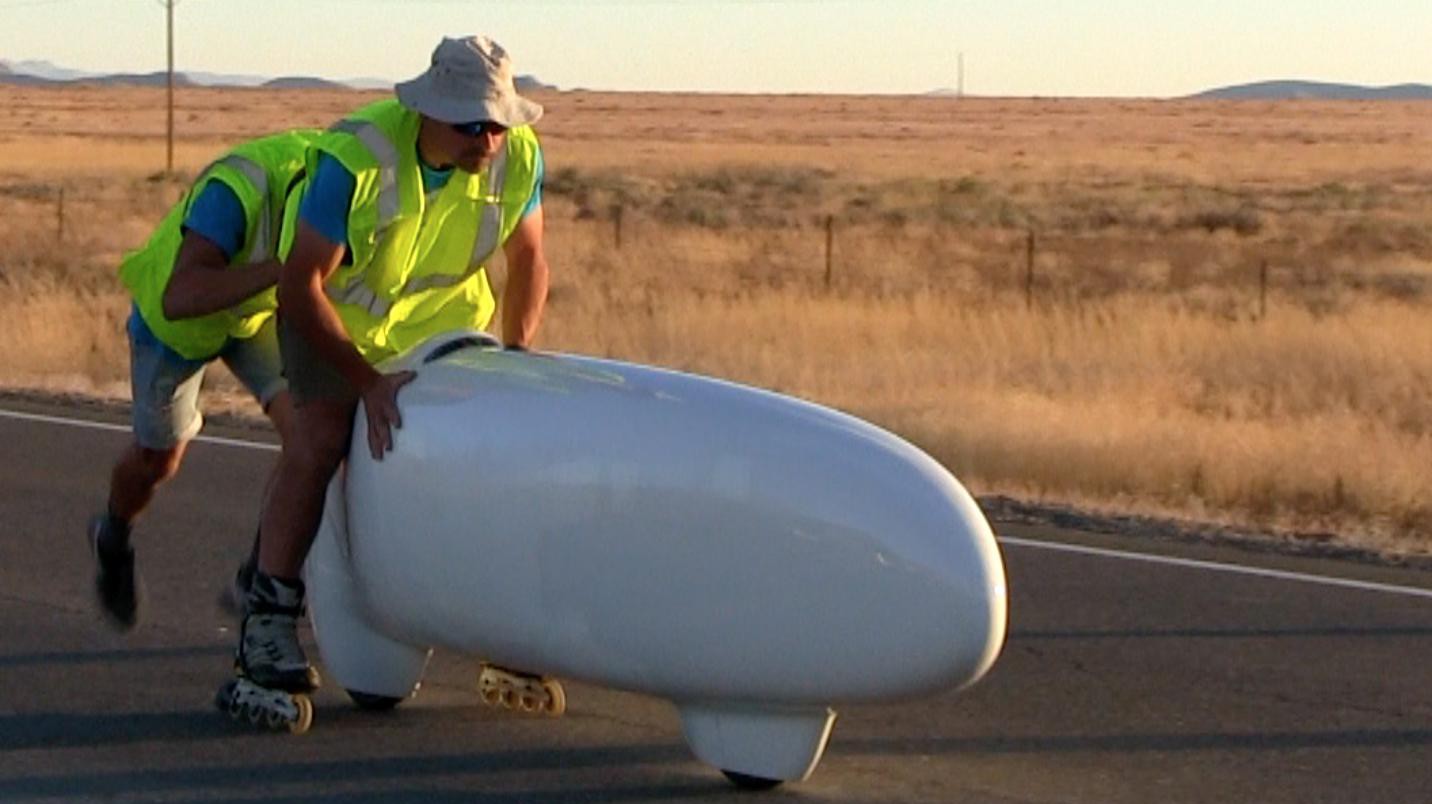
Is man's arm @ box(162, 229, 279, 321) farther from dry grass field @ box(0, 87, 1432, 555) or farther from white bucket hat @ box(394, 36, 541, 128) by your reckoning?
dry grass field @ box(0, 87, 1432, 555)

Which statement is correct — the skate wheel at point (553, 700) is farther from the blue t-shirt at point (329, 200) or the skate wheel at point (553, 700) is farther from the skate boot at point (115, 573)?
the skate boot at point (115, 573)

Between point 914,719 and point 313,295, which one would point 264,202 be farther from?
point 914,719

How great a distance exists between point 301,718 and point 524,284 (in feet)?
4.09

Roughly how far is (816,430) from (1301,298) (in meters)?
20.9

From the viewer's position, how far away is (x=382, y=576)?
21.3ft

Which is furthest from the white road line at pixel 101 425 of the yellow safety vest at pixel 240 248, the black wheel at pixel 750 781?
the black wheel at pixel 750 781

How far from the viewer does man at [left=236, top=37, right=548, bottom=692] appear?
628cm

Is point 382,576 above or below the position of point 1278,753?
above

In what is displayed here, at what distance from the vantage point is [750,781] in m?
6.06

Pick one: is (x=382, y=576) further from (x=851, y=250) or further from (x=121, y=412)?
(x=851, y=250)

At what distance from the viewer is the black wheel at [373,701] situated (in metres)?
6.82

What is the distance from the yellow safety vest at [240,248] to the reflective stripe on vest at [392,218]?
0.25m

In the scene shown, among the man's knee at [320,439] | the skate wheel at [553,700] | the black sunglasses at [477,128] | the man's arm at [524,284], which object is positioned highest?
the black sunglasses at [477,128]

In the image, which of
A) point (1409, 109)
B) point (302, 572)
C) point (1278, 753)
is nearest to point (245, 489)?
point (302, 572)
